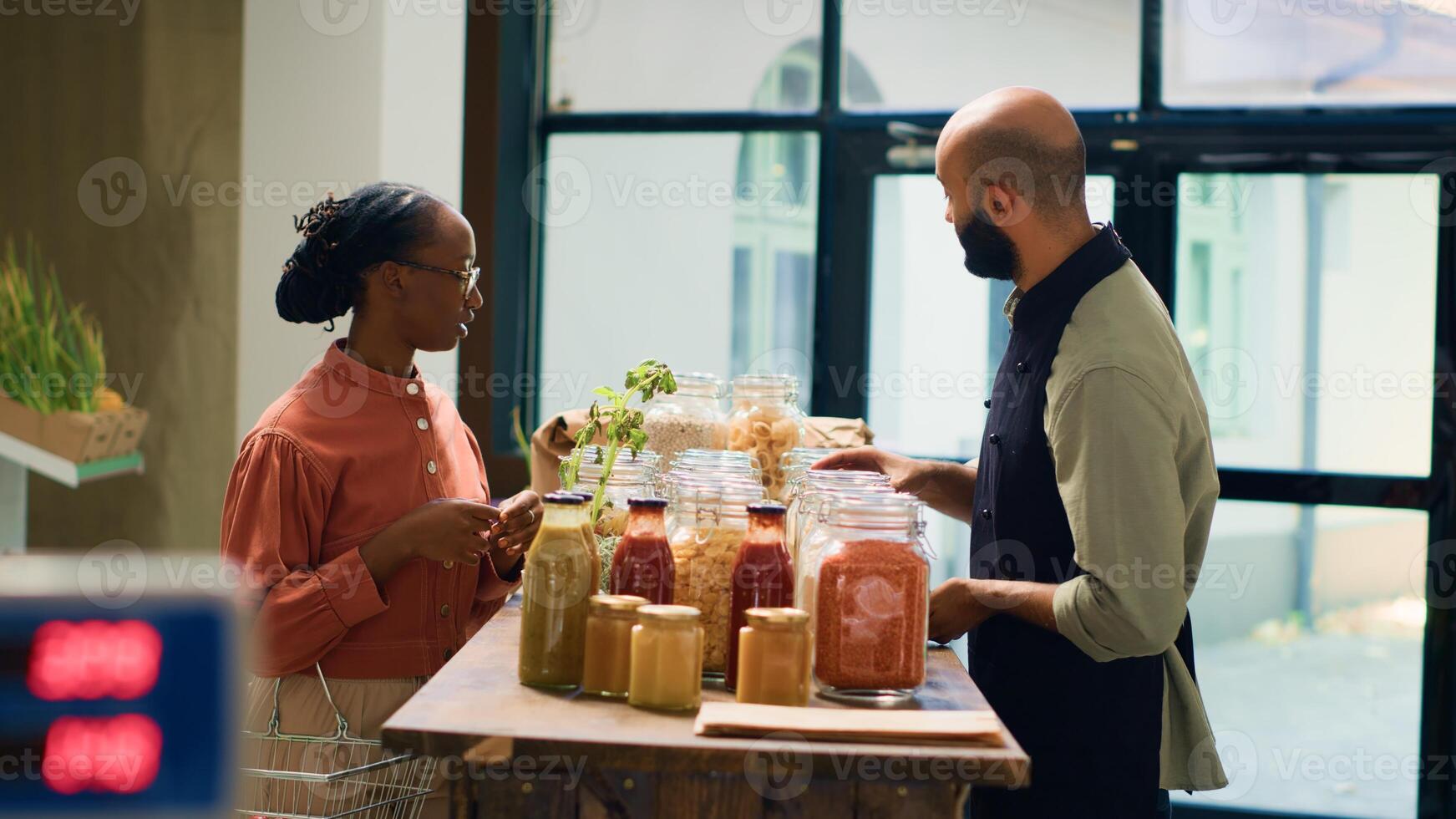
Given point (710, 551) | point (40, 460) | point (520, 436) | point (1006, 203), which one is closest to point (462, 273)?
point (710, 551)

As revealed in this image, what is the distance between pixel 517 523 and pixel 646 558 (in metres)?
0.39

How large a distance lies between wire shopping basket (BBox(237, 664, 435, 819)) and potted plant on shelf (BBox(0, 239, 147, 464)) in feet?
5.71

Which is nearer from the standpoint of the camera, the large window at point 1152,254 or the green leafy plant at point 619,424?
the green leafy plant at point 619,424

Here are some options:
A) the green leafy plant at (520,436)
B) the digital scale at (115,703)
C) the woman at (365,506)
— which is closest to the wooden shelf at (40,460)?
the green leafy plant at (520,436)

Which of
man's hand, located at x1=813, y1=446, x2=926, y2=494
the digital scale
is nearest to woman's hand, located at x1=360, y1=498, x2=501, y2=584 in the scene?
man's hand, located at x1=813, y1=446, x2=926, y2=494

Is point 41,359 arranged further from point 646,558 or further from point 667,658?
point 667,658

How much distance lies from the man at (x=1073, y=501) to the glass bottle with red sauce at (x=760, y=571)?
29 cm

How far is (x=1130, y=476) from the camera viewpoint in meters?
1.45

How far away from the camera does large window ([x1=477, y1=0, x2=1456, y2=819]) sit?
322 cm

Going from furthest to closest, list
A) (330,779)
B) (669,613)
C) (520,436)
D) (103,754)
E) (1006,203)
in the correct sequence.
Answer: (520,436) → (1006,203) → (330,779) → (669,613) → (103,754)

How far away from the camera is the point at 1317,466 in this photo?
327 cm

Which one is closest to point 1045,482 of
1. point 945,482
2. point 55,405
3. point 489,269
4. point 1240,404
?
point 945,482

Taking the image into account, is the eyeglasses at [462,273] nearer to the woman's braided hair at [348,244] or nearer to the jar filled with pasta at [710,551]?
the woman's braided hair at [348,244]

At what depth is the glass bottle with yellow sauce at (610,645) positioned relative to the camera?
1.26 m
